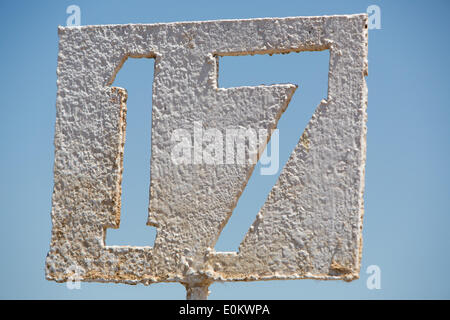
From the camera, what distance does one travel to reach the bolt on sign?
23.6 ft

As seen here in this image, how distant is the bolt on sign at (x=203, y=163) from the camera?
7199mm

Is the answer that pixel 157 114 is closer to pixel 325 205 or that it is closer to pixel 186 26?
pixel 186 26

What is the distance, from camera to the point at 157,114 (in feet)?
24.7

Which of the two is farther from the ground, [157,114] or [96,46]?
[96,46]

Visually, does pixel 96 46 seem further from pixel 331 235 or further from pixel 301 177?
pixel 331 235

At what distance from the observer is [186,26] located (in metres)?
Answer: 7.62

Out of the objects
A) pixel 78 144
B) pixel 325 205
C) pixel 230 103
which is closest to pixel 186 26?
pixel 230 103

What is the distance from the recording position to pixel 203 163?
292 inches

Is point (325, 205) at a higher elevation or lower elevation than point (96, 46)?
lower

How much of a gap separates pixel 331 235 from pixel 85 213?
2080mm

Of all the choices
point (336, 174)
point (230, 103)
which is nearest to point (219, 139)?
point (230, 103)
